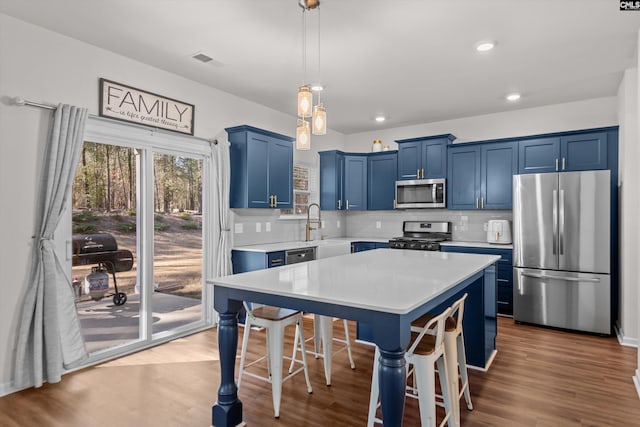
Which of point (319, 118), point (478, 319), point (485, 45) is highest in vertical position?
point (485, 45)

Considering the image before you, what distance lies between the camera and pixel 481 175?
513 centimetres

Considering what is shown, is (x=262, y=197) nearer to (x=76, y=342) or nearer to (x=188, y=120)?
(x=188, y=120)

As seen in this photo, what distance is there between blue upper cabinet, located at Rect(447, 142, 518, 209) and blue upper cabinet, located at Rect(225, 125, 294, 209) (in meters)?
2.42

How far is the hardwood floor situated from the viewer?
2.33 metres

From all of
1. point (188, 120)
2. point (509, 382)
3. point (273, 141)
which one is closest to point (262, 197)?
point (273, 141)

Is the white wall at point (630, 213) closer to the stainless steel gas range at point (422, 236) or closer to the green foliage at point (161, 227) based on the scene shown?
the stainless steel gas range at point (422, 236)

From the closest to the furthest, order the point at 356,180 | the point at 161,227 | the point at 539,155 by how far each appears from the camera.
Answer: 1. the point at 161,227
2. the point at 539,155
3. the point at 356,180

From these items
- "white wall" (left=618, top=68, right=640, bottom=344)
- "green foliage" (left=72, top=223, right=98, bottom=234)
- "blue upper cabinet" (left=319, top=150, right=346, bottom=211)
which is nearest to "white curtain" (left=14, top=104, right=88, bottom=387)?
"green foliage" (left=72, top=223, right=98, bottom=234)

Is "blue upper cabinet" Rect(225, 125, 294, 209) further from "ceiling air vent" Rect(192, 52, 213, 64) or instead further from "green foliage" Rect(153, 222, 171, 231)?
"ceiling air vent" Rect(192, 52, 213, 64)

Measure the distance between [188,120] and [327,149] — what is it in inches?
109

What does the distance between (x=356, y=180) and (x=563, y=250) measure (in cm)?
307

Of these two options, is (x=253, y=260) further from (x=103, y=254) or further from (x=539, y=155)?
(x=539, y=155)

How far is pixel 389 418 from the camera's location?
1649 millimetres

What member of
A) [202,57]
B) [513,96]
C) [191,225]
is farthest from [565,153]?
[191,225]
